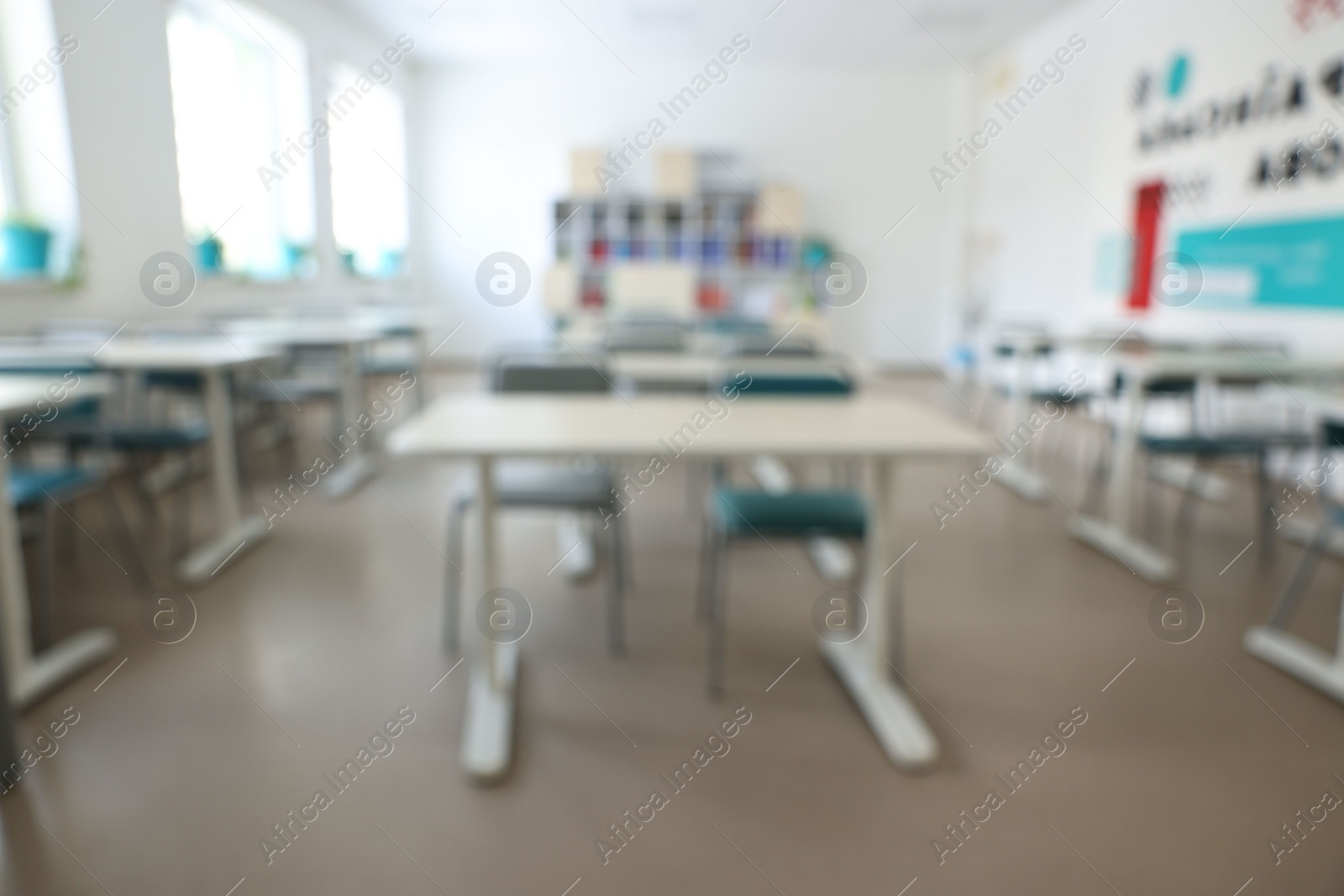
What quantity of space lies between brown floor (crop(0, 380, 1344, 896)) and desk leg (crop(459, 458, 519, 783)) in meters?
0.05

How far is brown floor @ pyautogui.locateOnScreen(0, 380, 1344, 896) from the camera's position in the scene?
5.38 ft

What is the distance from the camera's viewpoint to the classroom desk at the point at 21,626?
2.14 metres

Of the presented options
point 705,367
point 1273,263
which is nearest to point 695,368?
point 705,367

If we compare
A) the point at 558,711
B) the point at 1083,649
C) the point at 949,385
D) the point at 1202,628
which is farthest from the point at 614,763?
the point at 949,385

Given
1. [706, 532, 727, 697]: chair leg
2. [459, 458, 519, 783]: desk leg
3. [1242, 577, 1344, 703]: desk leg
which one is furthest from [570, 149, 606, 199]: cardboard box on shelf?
[1242, 577, 1344, 703]: desk leg

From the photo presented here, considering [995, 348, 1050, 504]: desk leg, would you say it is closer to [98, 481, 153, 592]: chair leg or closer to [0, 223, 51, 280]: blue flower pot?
[98, 481, 153, 592]: chair leg

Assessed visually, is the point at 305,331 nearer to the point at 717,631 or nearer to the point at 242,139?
the point at 242,139

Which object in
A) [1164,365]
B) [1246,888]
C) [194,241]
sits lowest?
[1246,888]

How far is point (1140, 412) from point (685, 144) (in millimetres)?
6833

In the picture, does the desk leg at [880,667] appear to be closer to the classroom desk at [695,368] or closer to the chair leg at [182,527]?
the classroom desk at [695,368]

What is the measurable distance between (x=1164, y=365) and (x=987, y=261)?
5.98m

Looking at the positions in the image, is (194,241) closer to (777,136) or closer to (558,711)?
(558,711)

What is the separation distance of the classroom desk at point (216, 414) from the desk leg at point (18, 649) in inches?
27.4

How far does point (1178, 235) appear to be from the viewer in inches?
221
